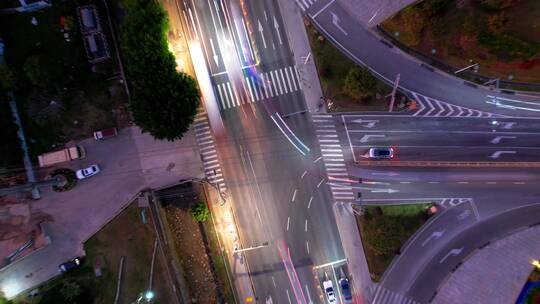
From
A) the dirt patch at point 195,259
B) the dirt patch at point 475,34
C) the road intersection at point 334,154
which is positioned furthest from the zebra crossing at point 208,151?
the dirt patch at point 475,34

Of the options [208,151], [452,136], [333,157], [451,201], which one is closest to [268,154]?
[208,151]

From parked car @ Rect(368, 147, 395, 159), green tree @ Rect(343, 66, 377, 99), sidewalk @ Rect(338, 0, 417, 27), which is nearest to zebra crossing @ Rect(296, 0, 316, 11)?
sidewalk @ Rect(338, 0, 417, 27)

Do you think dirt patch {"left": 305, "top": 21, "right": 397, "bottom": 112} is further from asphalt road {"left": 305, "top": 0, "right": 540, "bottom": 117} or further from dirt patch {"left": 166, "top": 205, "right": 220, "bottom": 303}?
dirt patch {"left": 166, "top": 205, "right": 220, "bottom": 303}

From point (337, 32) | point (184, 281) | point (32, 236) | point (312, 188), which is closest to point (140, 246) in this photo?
point (184, 281)

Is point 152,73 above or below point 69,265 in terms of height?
above

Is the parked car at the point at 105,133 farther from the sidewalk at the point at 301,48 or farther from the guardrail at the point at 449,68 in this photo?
the guardrail at the point at 449,68

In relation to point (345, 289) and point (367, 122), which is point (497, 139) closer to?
point (367, 122)
